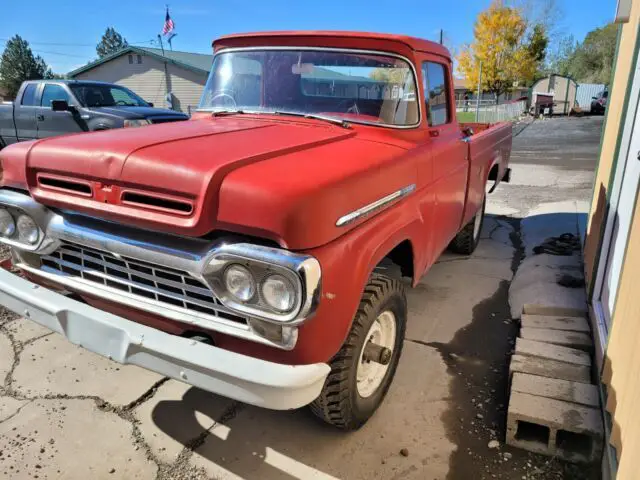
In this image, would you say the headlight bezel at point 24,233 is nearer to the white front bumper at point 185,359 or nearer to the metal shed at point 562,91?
the white front bumper at point 185,359

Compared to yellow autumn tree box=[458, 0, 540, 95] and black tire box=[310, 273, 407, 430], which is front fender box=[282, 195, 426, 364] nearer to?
black tire box=[310, 273, 407, 430]

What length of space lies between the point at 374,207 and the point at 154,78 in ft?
98.6

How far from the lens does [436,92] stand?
3.36 metres

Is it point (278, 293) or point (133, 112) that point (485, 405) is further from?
point (133, 112)

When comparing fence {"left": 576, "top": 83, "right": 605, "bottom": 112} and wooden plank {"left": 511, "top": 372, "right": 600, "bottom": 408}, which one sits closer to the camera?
wooden plank {"left": 511, "top": 372, "right": 600, "bottom": 408}

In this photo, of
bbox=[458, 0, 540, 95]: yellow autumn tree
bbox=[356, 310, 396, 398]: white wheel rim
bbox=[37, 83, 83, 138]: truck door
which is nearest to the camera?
bbox=[356, 310, 396, 398]: white wheel rim

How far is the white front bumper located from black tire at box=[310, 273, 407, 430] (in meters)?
0.32

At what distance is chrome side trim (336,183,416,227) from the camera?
1.92 m

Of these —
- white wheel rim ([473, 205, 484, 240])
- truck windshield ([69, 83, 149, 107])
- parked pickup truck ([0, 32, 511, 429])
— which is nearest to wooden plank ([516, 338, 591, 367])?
parked pickup truck ([0, 32, 511, 429])

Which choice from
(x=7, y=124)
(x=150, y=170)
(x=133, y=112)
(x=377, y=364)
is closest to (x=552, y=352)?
(x=377, y=364)

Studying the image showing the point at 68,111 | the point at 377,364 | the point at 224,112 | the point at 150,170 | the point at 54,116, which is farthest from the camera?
the point at 54,116

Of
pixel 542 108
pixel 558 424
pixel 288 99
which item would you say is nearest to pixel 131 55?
→ pixel 542 108

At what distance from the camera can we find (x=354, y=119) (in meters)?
2.88

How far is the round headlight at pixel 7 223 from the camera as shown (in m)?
2.41
